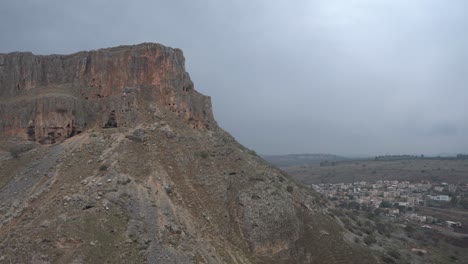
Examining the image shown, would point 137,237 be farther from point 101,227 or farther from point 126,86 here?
point 126,86

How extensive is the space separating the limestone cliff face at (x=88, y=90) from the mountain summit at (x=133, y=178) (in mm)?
106

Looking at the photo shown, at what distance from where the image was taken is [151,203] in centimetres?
3189

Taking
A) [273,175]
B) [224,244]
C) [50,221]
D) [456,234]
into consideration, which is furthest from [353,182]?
[50,221]

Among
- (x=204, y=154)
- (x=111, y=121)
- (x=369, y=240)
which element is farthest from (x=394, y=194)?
(x=111, y=121)

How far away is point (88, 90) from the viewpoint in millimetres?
43906

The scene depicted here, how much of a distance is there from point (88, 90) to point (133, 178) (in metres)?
15.0

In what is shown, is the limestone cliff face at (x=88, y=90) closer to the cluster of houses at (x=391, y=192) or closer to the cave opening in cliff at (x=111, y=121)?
the cave opening in cliff at (x=111, y=121)

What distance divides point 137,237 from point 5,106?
22.4 metres

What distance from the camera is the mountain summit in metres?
28.3

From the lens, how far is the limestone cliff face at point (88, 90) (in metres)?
40.6

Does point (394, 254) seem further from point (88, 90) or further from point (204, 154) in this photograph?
point (88, 90)

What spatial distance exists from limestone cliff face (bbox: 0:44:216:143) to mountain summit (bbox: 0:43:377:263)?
106mm

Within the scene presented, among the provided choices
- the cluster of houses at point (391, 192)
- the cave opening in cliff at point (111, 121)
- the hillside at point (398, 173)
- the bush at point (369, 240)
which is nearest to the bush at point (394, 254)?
the bush at point (369, 240)

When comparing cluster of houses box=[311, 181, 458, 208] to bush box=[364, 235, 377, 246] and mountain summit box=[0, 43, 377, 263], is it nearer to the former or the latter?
bush box=[364, 235, 377, 246]
